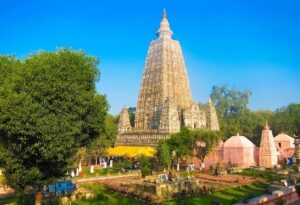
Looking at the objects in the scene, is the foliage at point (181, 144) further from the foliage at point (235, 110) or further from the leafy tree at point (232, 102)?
the leafy tree at point (232, 102)

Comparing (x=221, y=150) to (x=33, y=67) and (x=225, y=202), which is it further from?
(x=33, y=67)

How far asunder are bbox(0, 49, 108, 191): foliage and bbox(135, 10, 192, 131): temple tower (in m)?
42.9

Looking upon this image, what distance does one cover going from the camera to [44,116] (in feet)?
50.7

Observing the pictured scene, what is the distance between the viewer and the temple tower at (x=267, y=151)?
4364 centimetres

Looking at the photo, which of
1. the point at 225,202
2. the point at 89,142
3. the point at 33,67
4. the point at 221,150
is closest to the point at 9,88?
the point at 33,67

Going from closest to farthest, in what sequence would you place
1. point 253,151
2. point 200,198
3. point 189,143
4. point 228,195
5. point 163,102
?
point 200,198 → point 228,195 → point 189,143 → point 253,151 → point 163,102

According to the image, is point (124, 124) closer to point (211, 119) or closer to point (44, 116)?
point (211, 119)

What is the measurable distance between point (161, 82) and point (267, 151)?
26679mm

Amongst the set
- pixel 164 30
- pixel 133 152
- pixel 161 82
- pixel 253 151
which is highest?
pixel 164 30

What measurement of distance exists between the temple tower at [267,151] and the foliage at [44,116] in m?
33.6

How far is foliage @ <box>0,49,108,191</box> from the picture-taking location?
1523 centimetres

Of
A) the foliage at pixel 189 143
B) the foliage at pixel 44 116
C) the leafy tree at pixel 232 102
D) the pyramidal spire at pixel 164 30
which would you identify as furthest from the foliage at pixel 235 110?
the foliage at pixel 44 116

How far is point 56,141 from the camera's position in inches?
606

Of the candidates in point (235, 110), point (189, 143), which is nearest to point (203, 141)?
point (189, 143)
